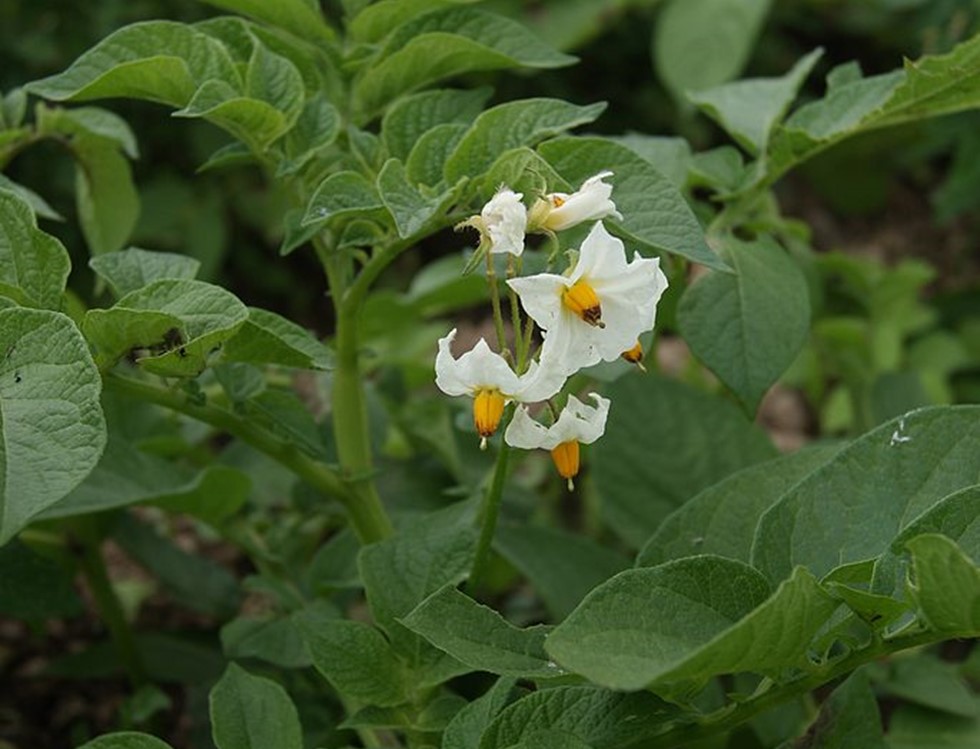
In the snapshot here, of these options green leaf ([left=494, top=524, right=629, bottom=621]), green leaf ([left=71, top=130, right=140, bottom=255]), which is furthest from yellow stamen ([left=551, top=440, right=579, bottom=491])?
green leaf ([left=71, top=130, right=140, bottom=255])

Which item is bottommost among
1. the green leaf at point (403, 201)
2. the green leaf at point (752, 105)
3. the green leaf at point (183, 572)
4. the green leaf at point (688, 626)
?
the green leaf at point (183, 572)

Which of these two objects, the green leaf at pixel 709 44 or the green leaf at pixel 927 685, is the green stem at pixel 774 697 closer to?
the green leaf at pixel 927 685

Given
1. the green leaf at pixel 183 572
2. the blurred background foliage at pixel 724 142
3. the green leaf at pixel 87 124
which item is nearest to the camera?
the green leaf at pixel 87 124

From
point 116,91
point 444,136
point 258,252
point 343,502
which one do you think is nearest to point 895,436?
point 444,136

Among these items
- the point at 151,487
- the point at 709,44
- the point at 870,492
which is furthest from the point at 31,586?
the point at 709,44

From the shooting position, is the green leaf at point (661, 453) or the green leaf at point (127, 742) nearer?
the green leaf at point (127, 742)

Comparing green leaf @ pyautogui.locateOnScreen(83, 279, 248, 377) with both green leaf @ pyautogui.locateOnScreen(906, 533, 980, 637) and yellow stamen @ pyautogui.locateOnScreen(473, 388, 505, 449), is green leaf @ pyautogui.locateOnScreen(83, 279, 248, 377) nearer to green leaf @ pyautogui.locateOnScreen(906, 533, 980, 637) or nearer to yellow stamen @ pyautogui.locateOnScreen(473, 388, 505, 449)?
yellow stamen @ pyautogui.locateOnScreen(473, 388, 505, 449)

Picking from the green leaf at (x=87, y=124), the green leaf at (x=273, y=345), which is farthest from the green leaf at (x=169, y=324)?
the green leaf at (x=87, y=124)

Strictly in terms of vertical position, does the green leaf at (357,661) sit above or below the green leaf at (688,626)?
below

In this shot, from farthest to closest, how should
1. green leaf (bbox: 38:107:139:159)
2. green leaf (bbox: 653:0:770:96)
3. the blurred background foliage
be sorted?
1. green leaf (bbox: 653:0:770:96)
2. the blurred background foliage
3. green leaf (bbox: 38:107:139:159)
